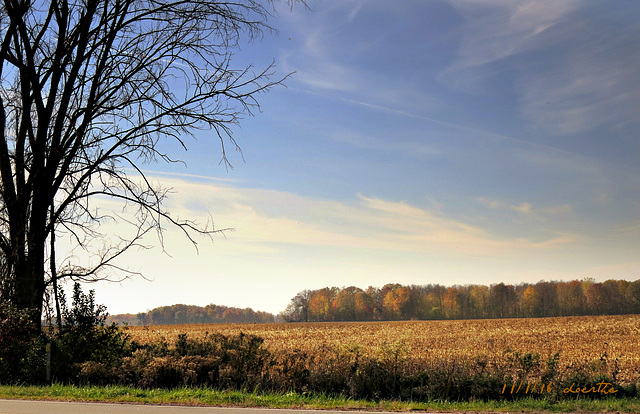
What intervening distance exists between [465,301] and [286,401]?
13801 centimetres

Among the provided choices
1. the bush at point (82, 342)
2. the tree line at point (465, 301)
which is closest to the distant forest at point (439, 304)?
the tree line at point (465, 301)

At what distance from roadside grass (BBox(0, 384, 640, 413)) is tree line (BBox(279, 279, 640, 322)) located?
114594 millimetres

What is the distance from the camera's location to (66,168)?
18000mm

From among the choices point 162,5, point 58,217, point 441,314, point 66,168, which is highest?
point 162,5

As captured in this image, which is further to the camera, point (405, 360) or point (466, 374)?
point (405, 360)

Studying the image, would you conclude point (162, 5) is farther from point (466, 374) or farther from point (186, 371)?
point (466, 374)

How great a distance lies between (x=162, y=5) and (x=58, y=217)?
829 cm

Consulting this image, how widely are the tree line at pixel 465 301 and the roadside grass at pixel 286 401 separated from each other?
11459cm

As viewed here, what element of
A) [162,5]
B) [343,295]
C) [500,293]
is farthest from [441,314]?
[162,5]

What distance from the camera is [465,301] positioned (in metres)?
142

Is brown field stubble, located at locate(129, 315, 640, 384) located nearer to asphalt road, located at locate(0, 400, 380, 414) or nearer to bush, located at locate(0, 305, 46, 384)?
asphalt road, located at locate(0, 400, 380, 414)

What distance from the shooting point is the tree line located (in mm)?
118125
